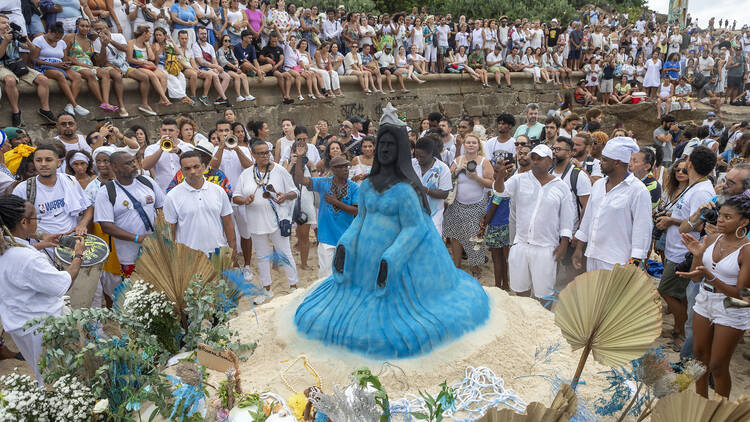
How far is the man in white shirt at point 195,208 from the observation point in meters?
5.40

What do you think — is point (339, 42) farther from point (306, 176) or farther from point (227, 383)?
point (227, 383)

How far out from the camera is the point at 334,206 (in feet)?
19.1

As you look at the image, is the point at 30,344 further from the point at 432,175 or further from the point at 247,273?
the point at 432,175

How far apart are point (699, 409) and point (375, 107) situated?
13.9 m

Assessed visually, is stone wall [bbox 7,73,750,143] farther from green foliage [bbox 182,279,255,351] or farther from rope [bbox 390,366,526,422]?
rope [bbox 390,366,526,422]

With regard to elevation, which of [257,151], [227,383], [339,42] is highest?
[339,42]

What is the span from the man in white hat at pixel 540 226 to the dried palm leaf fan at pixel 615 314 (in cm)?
269

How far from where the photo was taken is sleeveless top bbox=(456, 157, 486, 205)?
6.61m

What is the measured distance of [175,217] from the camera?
5492 millimetres

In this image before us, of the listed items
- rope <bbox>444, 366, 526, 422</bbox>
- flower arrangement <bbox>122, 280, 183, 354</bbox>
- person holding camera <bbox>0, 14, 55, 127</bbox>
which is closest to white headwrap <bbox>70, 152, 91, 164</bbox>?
flower arrangement <bbox>122, 280, 183, 354</bbox>

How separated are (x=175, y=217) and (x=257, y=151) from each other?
137 cm

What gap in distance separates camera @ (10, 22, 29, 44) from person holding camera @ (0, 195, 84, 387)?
588cm

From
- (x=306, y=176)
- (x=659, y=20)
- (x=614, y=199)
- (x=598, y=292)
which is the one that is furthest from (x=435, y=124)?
(x=659, y=20)

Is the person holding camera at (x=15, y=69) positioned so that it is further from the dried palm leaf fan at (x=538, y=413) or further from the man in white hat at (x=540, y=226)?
the dried palm leaf fan at (x=538, y=413)
